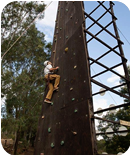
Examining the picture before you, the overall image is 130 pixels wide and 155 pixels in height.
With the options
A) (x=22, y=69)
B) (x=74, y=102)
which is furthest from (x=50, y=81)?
(x=22, y=69)

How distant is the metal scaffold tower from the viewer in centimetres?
193

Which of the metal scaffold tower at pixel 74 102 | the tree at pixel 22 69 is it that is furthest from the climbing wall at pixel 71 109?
the tree at pixel 22 69

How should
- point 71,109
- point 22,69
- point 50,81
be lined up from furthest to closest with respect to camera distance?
point 22,69, point 50,81, point 71,109

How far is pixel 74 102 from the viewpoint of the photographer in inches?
92.4

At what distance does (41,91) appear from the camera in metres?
9.59

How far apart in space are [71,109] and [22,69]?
926cm

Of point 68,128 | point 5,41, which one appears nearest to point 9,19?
point 5,41

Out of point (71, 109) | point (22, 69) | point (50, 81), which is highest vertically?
point (22, 69)

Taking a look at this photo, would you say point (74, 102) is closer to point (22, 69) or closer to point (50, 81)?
point (50, 81)

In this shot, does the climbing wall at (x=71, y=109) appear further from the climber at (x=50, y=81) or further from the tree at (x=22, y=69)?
the tree at (x=22, y=69)

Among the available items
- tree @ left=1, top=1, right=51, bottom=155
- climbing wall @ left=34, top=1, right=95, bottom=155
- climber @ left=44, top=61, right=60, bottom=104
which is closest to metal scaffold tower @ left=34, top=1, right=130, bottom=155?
climbing wall @ left=34, top=1, right=95, bottom=155

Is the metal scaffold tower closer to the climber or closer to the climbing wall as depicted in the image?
the climbing wall

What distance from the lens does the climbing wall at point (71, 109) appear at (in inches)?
76.0

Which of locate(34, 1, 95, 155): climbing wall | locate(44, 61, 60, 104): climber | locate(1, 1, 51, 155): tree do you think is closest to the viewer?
locate(34, 1, 95, 155): climbing wall
